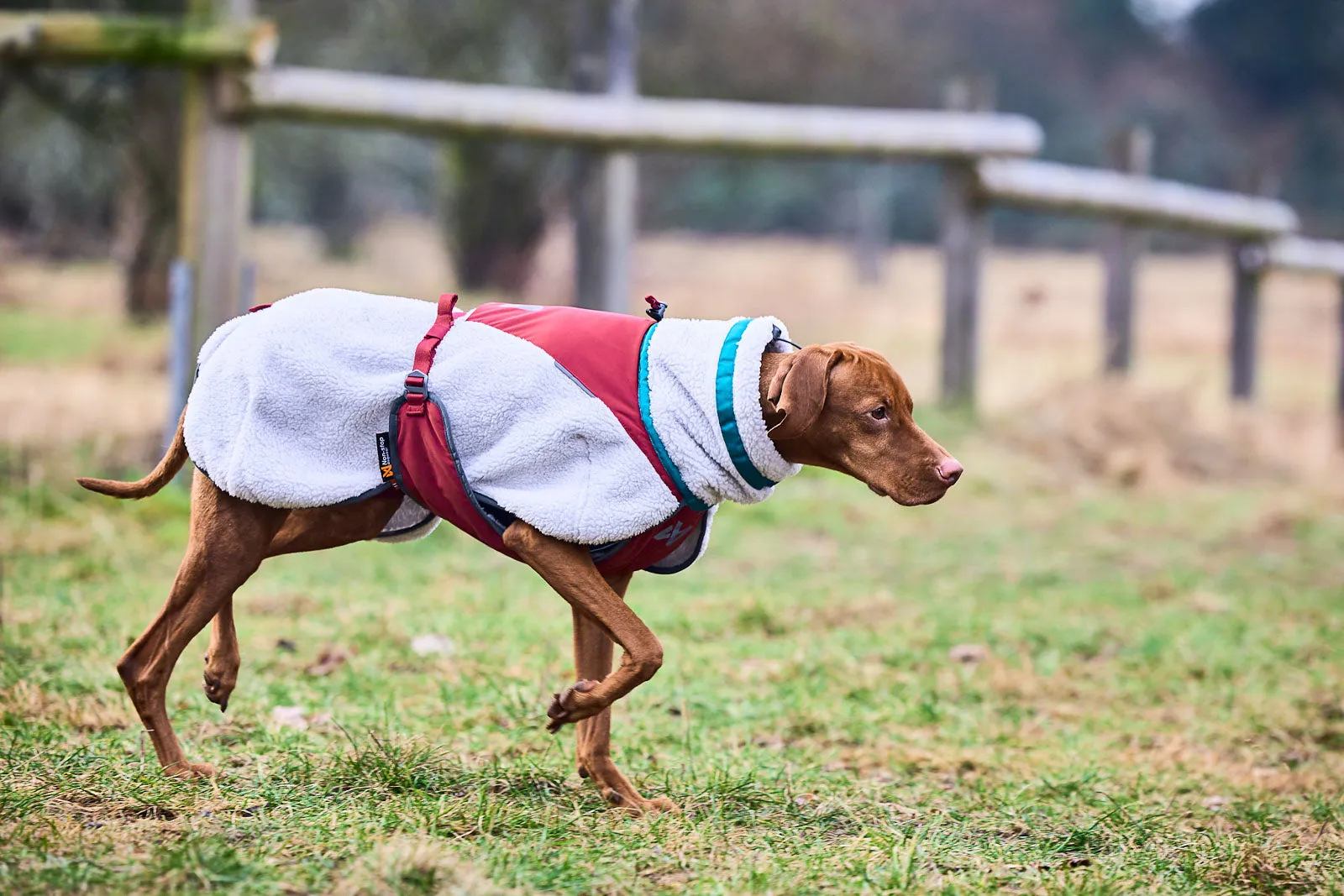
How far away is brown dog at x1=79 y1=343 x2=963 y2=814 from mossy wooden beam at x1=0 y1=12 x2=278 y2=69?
456 cm

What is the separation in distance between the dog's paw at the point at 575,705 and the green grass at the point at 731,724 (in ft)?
0.81

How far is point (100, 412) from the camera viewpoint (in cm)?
866

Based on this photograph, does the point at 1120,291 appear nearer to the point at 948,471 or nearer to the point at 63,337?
the point at 948,471

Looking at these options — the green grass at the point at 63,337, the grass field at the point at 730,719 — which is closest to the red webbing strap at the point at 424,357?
the grass field at the point at 730,719

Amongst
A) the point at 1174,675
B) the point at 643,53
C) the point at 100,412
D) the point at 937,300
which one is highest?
the point at 643,53

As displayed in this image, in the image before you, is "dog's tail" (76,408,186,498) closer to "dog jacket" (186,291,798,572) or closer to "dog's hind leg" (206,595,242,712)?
"dog jacket" (186,291,798,572)

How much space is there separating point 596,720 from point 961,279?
7.54m

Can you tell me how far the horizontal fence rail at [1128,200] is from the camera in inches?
409

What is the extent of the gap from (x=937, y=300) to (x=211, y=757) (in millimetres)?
19464

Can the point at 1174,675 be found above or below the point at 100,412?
below

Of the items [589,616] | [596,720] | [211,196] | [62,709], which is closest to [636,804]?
[596,720]

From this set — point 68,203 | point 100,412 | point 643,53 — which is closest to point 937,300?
point 643,53

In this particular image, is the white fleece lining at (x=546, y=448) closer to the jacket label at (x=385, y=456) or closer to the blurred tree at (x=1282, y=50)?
the jacket label at (x=385, y=456)

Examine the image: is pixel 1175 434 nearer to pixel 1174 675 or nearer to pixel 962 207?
pixel 962 207
